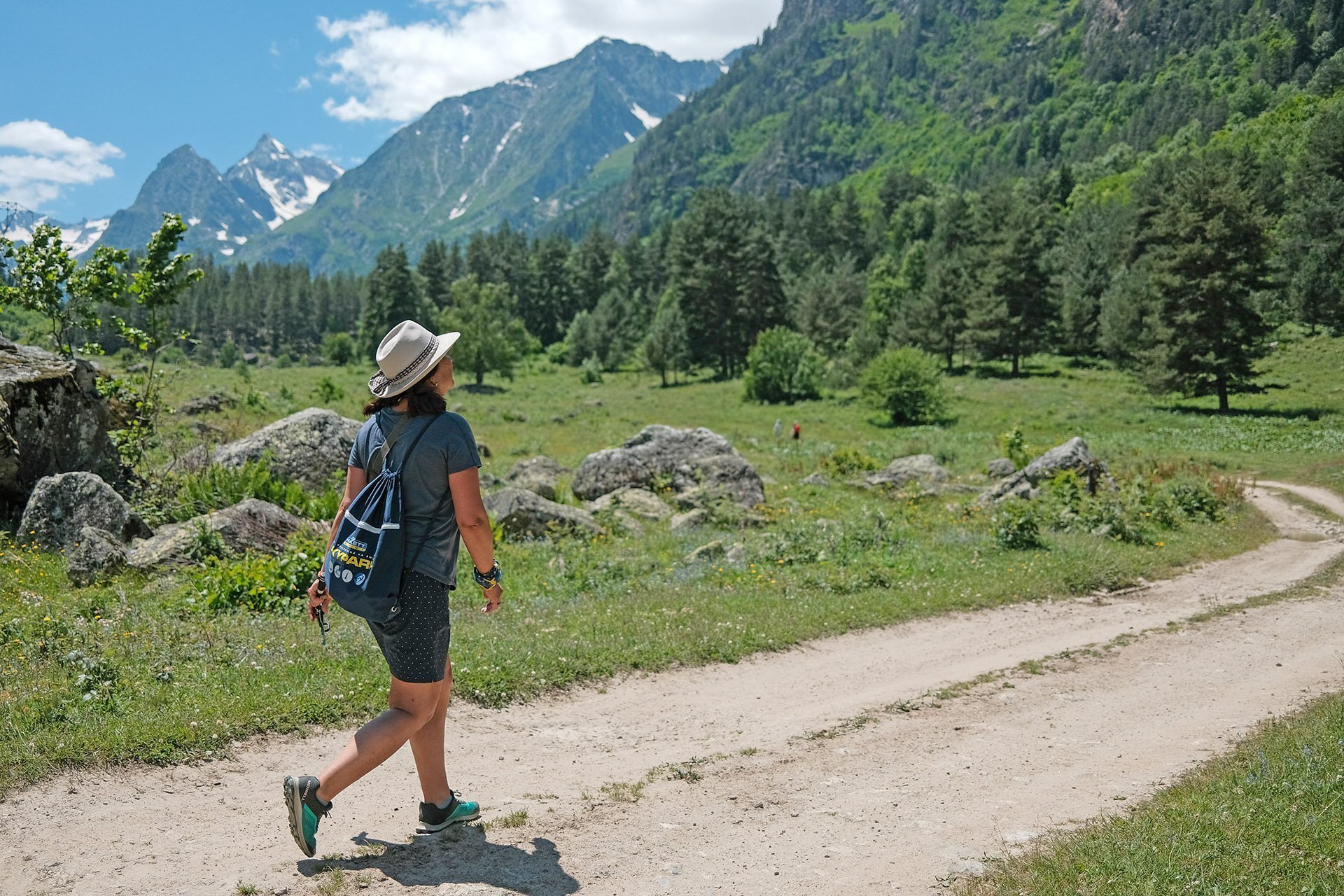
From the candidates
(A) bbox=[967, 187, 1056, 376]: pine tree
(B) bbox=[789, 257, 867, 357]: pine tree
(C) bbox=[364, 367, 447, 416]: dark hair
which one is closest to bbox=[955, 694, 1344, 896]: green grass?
(C) bbox=[364, 367, 447, 416]: dark hair

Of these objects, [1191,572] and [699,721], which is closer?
[699,721]

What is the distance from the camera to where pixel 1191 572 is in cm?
1511

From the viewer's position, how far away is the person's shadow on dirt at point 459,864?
4.79 m

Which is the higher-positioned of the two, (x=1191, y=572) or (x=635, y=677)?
(x=635, y=677)

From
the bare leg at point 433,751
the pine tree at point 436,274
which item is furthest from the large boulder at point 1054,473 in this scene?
the pine tree at point 436,274

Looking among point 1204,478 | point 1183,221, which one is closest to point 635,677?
point 1204,478

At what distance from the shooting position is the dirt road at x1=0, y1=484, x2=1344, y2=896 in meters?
4.98

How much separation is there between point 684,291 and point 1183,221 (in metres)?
43.3

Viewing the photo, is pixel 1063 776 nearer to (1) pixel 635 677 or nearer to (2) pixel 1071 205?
(1) pixel 635 677

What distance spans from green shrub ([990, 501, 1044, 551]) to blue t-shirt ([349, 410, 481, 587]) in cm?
1319

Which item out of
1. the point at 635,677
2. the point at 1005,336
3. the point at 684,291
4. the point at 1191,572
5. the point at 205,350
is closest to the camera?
the point at 635,677

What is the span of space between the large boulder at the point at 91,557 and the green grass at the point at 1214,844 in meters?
11.1

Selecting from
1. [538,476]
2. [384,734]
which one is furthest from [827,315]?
[384,734]

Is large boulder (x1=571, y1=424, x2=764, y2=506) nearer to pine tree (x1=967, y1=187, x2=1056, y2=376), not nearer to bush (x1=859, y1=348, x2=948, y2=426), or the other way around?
bush (x1=859, y1=348, x2=948, y2=426)
